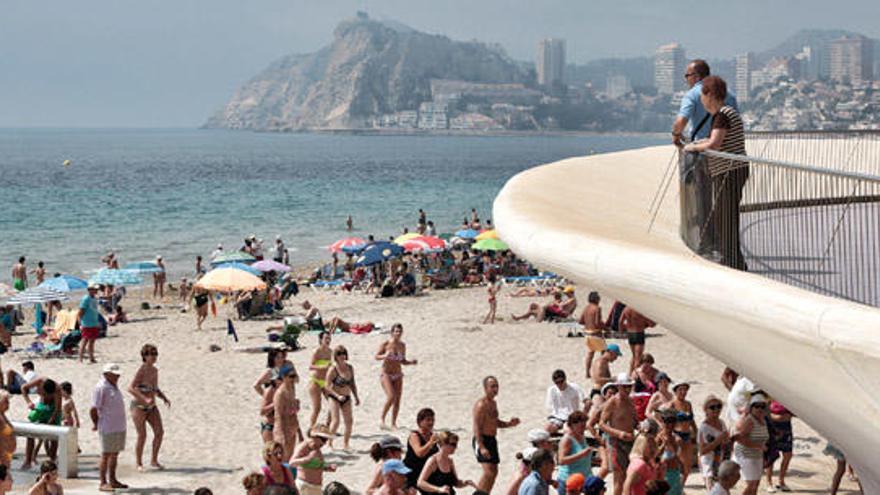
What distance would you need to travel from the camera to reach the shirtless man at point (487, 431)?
1091 centimetres

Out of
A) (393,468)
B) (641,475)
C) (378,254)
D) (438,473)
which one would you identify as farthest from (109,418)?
(378,254)

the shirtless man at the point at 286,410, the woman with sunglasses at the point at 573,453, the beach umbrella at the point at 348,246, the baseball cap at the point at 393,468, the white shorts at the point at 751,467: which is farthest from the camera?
the beach umbrella at the point at 348,246

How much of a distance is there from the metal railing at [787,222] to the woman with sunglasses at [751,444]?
336cm

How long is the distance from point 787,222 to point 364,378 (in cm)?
1277

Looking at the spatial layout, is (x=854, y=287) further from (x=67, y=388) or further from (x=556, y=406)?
(x=67, y=388)

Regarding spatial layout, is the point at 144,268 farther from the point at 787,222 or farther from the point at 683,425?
the point at 787,222

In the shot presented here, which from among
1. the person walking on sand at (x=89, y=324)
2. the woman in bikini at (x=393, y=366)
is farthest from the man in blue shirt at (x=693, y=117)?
Result: the person walking on sand at (x=89, y=324)

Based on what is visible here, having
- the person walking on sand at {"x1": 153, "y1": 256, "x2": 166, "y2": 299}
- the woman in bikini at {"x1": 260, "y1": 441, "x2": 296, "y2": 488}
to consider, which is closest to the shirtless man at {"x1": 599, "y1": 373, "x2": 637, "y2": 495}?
the woman in bikini at {"x1": 260, "y1": 441, "x2": 296, "y2": 488}

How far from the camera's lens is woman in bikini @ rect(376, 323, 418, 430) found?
14.7 meters

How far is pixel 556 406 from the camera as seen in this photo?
12477 millimetres

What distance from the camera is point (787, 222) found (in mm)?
7133

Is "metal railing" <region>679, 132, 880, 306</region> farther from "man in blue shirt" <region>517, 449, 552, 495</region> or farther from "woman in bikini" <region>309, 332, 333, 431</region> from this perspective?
"woman in bikini" <region>309, 332, 333, 431</region>

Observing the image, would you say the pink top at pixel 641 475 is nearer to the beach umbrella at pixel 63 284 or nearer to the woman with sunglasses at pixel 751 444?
the woman with sunglasses at pixel 751 444

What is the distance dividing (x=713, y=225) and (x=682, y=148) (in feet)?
2.99
